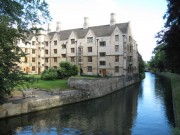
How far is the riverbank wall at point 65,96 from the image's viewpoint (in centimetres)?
2700

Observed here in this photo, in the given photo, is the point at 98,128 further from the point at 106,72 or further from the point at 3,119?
the point at 106,72

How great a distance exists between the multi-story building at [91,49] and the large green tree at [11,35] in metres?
34.8

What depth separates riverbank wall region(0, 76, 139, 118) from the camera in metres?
27.0

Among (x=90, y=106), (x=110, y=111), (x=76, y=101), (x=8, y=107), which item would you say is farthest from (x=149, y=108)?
(x=8, y=107)

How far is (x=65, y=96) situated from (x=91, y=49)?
1312 inches

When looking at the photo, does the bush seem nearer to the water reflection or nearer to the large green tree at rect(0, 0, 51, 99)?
the water reflection

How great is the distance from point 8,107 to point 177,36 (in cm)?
2123

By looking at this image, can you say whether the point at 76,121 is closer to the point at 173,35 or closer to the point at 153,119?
the point at 153,119

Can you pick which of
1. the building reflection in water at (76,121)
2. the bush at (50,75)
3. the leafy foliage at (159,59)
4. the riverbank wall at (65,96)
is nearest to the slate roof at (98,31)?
the leafy foliage at (159,59)

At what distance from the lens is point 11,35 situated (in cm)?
1859

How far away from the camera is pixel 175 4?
24.4m

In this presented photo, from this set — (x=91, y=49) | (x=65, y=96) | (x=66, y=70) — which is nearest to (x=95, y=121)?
(x=65, y=96)

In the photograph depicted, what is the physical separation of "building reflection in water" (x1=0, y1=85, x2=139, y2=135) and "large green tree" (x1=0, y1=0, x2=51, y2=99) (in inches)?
230

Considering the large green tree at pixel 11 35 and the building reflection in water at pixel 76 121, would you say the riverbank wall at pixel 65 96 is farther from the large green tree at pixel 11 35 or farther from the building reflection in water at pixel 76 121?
the large green tree at pixel 11 35
